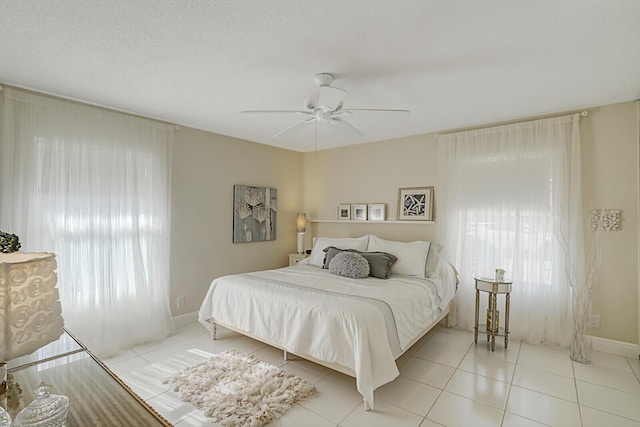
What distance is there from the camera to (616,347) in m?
3.08

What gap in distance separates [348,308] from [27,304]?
185cm

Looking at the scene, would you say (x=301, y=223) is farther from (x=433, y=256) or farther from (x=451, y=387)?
(x=451, y=387)

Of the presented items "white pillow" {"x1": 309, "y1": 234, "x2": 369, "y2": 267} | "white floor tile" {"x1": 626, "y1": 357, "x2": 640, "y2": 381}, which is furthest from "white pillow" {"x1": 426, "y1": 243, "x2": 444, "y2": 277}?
"white floor tile" {"x1": 626, "y1": 357, "x2": 640, "y2": 381}

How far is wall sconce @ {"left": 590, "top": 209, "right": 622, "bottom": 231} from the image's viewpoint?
3045 mm

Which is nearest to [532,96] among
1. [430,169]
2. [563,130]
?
[563,130]

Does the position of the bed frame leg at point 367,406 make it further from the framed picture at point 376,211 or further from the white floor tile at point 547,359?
the framed picture at point 376,211

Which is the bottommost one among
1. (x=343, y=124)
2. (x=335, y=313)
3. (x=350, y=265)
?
(x=335, y=313)

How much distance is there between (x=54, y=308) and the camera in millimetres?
1140

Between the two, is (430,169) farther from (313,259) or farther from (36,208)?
(36,208)

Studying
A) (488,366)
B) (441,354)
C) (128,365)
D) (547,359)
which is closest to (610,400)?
(547,359)

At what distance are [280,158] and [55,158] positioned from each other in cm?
296

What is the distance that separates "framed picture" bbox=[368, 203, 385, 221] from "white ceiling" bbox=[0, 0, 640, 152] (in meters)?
1.70

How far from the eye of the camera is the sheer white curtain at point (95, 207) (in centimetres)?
271

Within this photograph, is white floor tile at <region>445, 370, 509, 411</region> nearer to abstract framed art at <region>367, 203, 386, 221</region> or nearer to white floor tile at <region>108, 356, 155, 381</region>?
abstract framed art at <region>367, 203, 386, 221</region>
